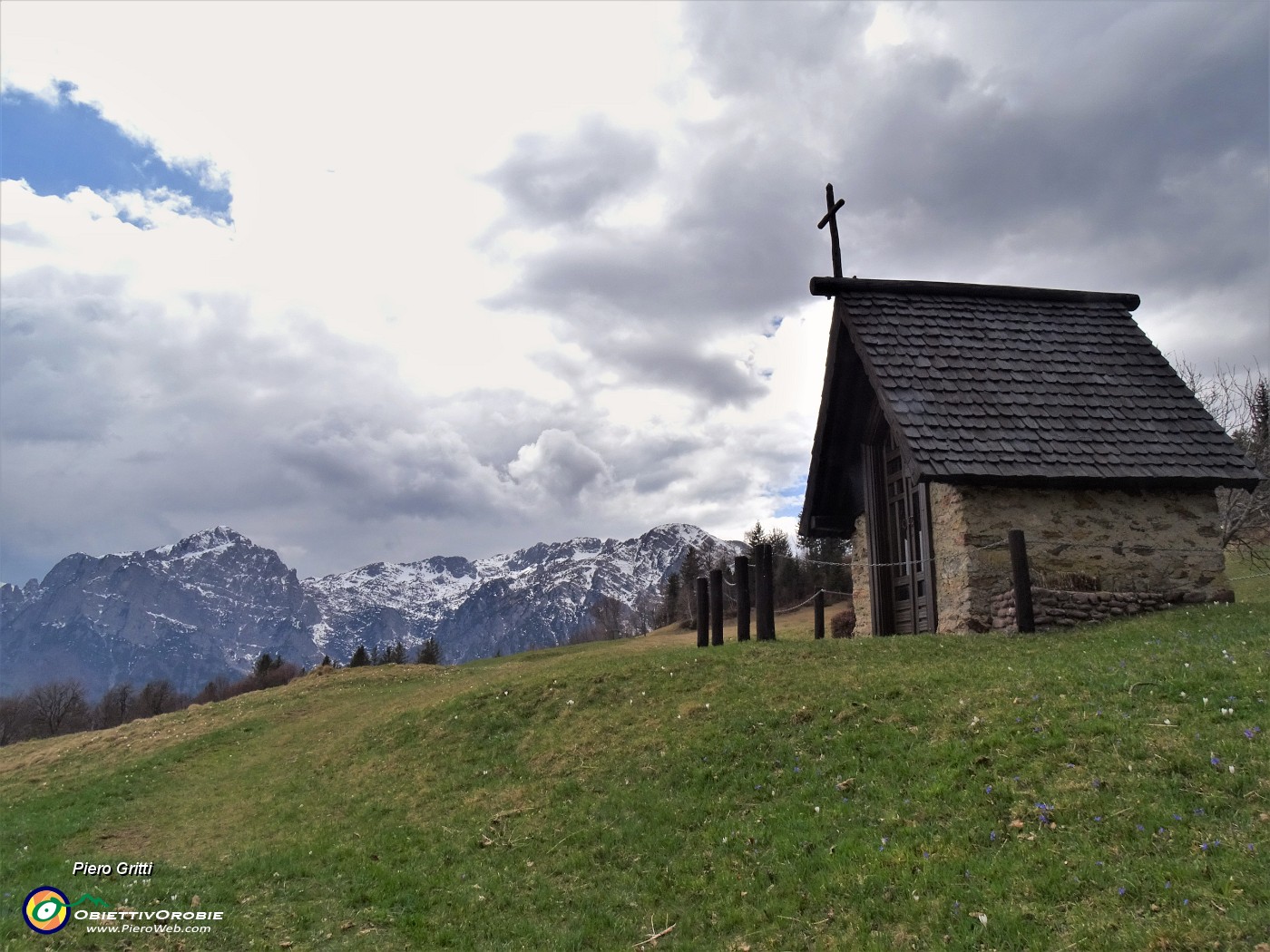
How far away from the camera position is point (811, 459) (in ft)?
69.8

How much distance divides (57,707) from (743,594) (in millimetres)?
109531

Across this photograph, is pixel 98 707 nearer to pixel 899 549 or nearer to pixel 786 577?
pixel 786 577

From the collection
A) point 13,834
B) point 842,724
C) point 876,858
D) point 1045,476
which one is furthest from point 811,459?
point 13,834

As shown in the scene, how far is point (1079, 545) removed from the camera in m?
15.5

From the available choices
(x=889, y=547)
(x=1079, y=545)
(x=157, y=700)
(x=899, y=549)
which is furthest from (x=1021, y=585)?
(x=157, y=700)

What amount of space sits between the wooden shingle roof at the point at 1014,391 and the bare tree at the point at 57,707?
103 meters

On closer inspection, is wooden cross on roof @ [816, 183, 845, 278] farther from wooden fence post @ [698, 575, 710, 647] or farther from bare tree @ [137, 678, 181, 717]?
bare tree @ [137, 678, 181, 717]

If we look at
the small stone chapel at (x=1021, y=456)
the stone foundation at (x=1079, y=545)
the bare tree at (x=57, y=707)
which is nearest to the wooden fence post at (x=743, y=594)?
the small stone chapel at (x=1021, y=456)

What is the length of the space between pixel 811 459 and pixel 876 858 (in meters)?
15.2

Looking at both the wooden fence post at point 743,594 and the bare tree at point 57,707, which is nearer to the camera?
the wooden fence post at point 743,594

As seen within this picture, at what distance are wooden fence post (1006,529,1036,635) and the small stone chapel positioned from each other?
649 mm

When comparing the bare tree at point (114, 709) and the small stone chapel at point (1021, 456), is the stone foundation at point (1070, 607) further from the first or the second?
the bare tree at point (114, 709)

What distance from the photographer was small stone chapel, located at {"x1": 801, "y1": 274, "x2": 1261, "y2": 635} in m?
15.3

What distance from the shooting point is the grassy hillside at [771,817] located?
5.92m
